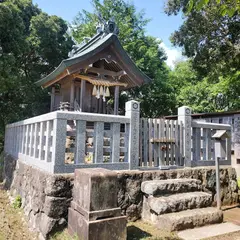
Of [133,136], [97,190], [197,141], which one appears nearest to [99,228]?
[97,190]

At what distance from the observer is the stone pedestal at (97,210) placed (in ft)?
10.2

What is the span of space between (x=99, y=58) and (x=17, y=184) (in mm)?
5750

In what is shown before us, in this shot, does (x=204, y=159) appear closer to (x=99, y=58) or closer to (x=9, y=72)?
(x=99, y=58)

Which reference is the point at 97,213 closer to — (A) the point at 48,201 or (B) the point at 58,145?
(A) the point at 48,201

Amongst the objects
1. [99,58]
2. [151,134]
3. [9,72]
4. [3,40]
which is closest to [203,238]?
[151,134]


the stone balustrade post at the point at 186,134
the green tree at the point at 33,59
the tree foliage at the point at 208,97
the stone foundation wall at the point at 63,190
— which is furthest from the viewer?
the tree foliage at the point at 208,97

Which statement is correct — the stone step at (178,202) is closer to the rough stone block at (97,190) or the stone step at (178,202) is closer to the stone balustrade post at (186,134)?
the rough stone block at (97,190)

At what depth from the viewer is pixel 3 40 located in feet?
34.0

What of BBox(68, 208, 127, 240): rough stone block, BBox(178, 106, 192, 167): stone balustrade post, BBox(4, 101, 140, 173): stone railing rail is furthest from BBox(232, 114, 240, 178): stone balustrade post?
BBox(68, 208, 127, 240): rough stone block

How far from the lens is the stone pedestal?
309 centimetres

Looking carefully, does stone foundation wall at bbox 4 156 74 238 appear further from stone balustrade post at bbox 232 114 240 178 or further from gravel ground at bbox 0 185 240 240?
stone balustrade post at bbox 232 114 240 178

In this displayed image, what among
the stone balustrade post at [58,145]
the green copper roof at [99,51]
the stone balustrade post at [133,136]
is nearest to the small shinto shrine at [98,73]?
the green copper roof at [99,51]

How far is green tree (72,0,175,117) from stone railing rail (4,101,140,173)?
13.1m

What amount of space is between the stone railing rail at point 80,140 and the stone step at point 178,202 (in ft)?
2.95
